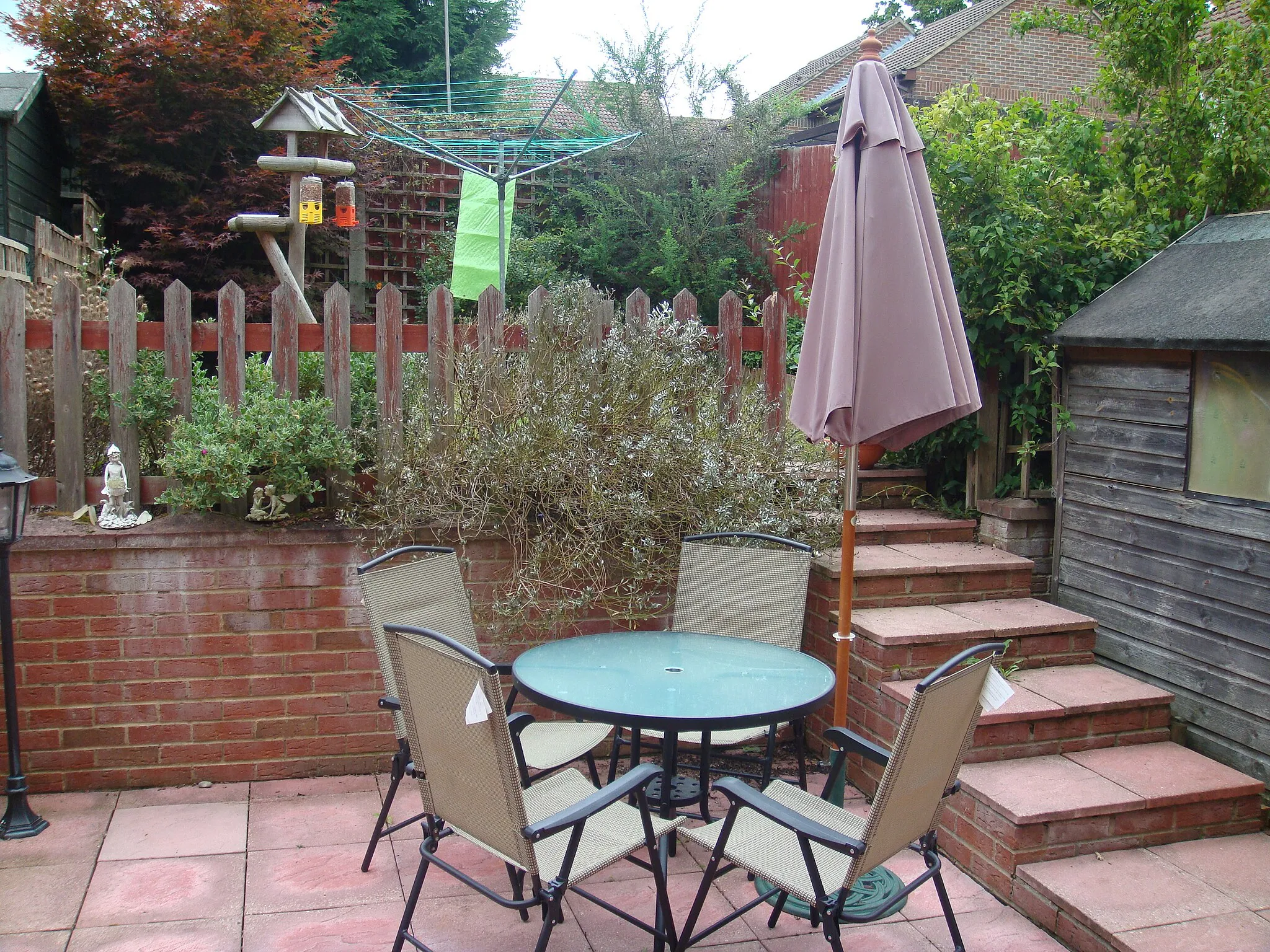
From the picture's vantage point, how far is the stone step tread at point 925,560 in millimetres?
4082

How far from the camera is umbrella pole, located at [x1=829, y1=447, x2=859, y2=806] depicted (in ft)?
10.0

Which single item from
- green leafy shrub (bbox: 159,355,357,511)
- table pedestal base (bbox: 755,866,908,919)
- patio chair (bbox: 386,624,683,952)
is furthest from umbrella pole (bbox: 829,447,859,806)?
green leafy shrub (bbox: 159,355,357,511)

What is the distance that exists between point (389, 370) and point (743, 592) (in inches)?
67.7

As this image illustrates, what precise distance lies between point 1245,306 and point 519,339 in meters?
2.78

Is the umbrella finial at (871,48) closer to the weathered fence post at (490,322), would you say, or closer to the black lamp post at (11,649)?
the weathered fence post at (490,322)

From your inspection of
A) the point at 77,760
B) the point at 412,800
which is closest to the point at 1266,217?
the point at 412,800

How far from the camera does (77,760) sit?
362cm

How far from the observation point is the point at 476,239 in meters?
9.05

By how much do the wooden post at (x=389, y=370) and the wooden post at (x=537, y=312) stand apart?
53cm

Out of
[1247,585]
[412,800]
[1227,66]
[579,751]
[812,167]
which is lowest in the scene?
[412,800]

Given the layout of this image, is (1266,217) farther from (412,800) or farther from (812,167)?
(812,167)

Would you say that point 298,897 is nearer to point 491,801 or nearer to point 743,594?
point 491,801

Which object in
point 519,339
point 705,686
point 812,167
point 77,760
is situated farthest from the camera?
point 812,167

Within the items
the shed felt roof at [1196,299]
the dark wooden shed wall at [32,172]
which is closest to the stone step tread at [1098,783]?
the shed felt roof at [1196,299]
